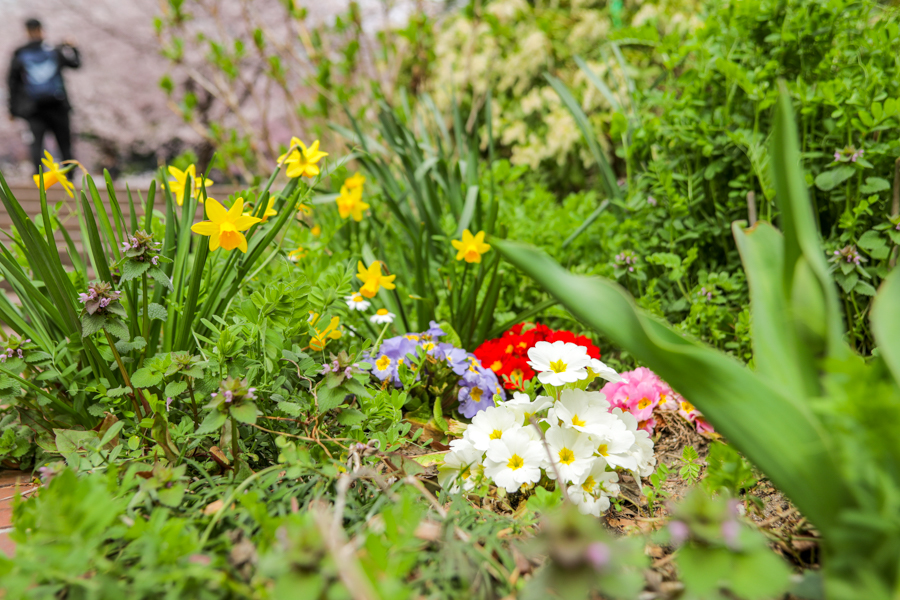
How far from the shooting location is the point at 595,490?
1.00m

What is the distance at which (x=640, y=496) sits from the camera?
113 cm

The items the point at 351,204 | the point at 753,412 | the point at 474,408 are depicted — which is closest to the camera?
the point at 753,412

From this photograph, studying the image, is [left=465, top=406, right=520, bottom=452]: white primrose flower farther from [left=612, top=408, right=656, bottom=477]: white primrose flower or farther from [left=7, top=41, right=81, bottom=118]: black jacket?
[left=7, top=41, right=81, bottom=118]: black jacket

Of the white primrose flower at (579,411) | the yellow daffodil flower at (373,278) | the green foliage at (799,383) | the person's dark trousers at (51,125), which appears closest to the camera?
the green foliage at (799,383)

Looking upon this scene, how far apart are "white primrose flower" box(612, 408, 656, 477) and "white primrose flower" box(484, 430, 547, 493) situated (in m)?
0.22

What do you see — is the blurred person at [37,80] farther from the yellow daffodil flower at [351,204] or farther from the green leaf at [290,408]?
the green leaf at [290,408]

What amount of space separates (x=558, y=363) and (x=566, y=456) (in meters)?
0.20

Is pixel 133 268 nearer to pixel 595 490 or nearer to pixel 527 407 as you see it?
pixel 527 407

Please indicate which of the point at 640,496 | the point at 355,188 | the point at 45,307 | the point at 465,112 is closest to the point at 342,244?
the point at 355,188

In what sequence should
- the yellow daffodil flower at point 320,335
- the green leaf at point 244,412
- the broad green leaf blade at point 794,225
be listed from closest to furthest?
the broad green leaf blade at point 794,225
the green leaf at point 244,412
the yellow daffodil flower at point 320,335

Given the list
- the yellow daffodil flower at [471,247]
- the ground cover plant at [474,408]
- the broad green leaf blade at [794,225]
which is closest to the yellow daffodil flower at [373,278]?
the ground cover plant at [474,408]

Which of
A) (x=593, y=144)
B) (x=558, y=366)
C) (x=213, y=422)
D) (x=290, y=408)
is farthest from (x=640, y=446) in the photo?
(x=593, y=144)

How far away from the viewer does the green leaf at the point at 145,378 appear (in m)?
0.97

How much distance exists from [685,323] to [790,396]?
958mm
